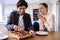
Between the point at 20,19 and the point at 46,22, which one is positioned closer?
the point at 46,22

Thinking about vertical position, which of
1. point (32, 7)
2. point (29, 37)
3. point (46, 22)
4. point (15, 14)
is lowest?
point (29, 37)

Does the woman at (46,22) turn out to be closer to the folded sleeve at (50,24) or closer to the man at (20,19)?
the folded sleeve at (50,24)

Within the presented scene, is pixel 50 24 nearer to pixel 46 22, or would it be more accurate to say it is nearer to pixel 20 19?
pixel 46 22

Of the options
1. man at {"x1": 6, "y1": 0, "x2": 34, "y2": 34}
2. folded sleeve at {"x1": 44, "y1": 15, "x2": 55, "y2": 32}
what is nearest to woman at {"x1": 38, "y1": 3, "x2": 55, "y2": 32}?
folded sleeve at {"x1": 44, "y1": 15, "x2": 55, "y2": 32}

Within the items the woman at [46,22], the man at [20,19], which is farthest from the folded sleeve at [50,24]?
the man at [20,19]

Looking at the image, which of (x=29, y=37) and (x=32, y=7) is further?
(x=32, y=7)

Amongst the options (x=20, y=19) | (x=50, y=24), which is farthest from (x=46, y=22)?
(x=20, y=19)

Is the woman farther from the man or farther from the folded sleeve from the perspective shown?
the man

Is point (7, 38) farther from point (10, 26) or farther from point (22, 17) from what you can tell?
point (22, 17)

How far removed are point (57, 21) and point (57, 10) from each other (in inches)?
13.0

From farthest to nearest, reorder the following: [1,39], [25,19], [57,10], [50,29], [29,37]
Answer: [57,10] < [25,19] < [50,29] < [29,37] < [1,39]

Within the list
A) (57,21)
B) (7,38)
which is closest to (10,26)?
(7,38)

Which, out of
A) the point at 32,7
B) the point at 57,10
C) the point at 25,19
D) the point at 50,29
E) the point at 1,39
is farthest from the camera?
the point at 32,7

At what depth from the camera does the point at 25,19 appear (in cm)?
208
